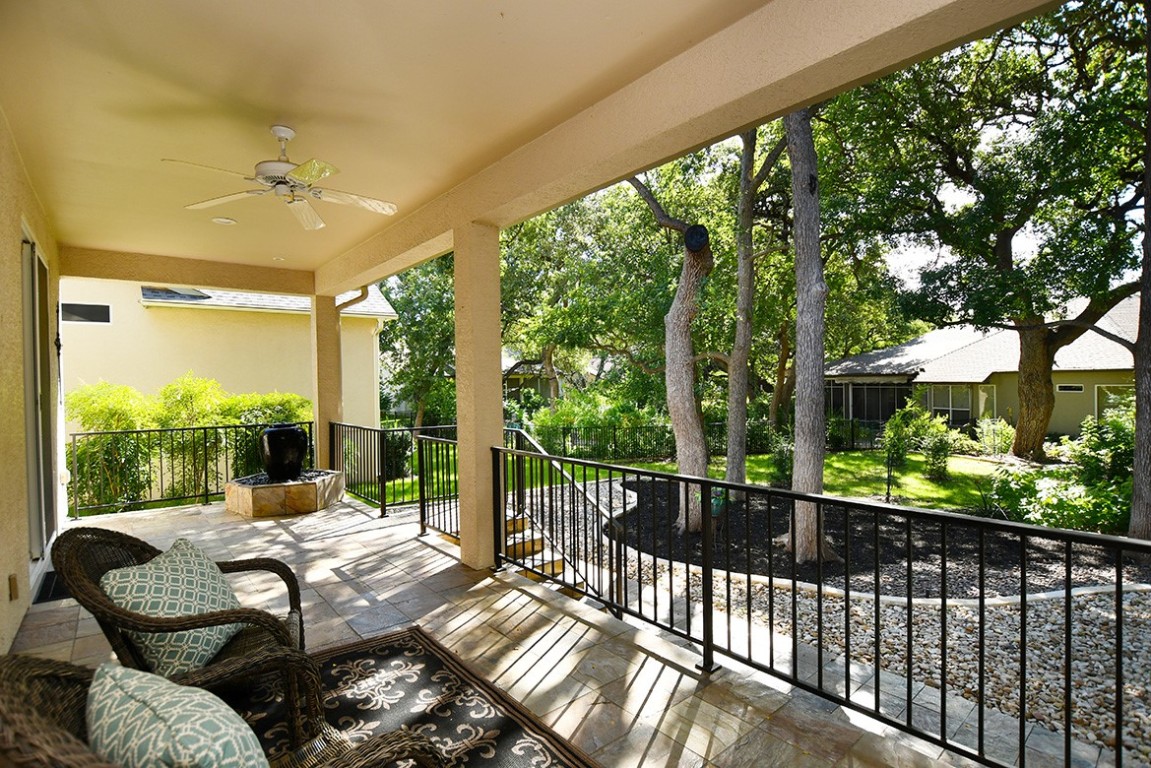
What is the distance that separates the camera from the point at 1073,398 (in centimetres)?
1592

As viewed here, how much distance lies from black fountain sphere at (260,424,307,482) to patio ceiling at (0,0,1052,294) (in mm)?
2713

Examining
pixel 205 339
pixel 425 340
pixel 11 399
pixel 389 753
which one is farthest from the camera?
pixel 425 340

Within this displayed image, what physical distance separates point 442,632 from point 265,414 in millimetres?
7039

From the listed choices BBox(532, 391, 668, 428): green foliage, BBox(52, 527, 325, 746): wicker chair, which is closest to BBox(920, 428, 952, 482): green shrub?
BBox(532, 391, 668, 428): green foliage

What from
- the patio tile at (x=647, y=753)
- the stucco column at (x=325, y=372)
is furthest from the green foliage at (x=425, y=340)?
the patio tile at (x=647, y=753)

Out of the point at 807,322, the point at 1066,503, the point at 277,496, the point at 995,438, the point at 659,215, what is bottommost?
the point at 1066,503

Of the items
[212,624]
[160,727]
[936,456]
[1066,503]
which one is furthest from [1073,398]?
[160,727]

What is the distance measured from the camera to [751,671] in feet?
9.17

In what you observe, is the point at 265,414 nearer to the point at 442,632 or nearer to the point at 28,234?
the point at 28,234

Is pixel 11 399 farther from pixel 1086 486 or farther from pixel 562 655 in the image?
pixel 1086 486

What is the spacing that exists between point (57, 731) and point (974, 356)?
21.1 m

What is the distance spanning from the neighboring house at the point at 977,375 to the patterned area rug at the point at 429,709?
12.9 metres

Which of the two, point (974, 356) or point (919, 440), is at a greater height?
point (974, 356)

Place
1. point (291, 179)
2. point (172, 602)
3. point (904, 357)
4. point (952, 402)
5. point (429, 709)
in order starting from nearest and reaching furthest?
point (172, 602) < point (429, 709) < point (291, 179) < point (904, 357) < point (952, 402)
